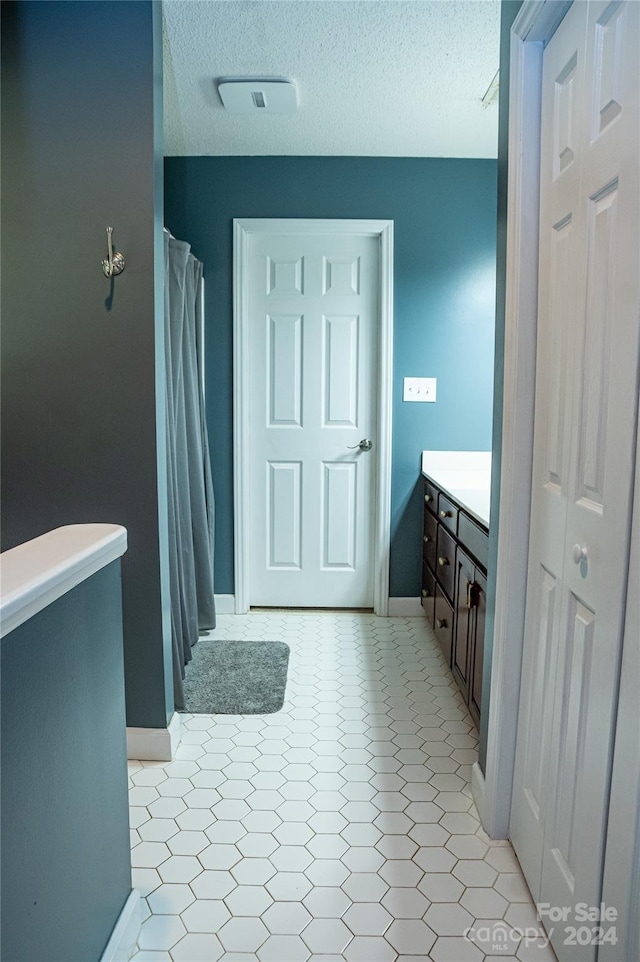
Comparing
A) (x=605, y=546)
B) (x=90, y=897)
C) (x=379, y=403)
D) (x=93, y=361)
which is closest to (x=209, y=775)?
(x=90, y=897)

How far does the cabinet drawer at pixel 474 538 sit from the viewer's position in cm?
222

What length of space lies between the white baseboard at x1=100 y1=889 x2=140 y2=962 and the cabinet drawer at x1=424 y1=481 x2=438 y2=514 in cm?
216

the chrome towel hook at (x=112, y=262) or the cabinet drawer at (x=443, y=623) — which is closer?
the chrome towel hook at (x=112, y=262)

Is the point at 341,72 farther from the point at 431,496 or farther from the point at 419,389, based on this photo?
the point at 431,496

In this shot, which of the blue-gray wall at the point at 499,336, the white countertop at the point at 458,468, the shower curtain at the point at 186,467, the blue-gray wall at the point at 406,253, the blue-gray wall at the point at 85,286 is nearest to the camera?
the blue-gray wall at the point at 499,336

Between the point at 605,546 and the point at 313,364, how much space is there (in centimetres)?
265

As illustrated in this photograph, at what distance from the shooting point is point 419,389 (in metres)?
3.62

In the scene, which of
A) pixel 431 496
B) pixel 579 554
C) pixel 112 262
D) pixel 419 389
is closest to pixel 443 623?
pixel 431 496

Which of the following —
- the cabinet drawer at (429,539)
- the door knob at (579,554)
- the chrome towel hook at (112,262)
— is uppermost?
the chrome towel hook at (112,262)

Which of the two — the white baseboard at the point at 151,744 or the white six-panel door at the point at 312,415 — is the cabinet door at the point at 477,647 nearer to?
the white baseboard at the point at 151,744

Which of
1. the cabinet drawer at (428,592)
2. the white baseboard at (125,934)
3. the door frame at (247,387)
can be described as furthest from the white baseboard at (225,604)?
the white baseboard at (125,934)

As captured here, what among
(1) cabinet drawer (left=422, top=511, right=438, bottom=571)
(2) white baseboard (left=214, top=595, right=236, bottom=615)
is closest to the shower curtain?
(2) white baseboard (left=214, top=595, right=236, bottom=615)

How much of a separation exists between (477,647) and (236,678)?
1121 mm

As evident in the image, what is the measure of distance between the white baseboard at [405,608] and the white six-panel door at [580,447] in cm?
201
